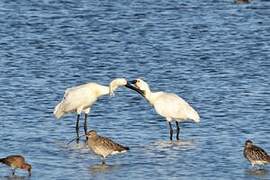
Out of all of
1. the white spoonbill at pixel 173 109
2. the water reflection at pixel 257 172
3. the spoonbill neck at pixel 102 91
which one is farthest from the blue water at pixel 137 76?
the spoonbill neck at pixel 102 91

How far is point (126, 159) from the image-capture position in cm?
1773

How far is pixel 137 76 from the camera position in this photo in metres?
Answer: 26.2

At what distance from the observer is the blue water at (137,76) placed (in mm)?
17672

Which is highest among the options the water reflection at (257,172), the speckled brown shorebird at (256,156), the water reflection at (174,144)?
the speckled brown shorebird at (256,156)

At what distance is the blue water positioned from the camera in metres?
17.7

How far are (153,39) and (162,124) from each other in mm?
11136

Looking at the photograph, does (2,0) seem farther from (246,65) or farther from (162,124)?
(162,124)

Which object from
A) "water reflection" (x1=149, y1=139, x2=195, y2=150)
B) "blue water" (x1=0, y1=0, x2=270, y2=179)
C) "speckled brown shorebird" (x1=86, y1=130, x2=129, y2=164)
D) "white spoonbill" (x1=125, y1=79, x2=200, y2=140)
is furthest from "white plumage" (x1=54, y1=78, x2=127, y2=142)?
"speckled brown shorebird" (x1=86, y1=130, x2=129, y2=164)

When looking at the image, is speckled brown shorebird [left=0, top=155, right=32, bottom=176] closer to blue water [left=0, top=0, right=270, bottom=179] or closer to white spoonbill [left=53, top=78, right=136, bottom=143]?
blue water [left=0, top=0, right=270, bottom=179]

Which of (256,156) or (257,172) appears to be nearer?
(256,156)

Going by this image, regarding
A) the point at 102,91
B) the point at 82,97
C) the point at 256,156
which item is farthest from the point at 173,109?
the point at 256,156

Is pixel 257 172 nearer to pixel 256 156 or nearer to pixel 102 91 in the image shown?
pixel 256 156

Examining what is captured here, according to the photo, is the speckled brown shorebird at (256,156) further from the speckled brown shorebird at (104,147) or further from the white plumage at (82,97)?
the white plumage at (82,97)

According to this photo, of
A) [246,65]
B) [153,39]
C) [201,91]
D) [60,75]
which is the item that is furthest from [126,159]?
[153,39]
